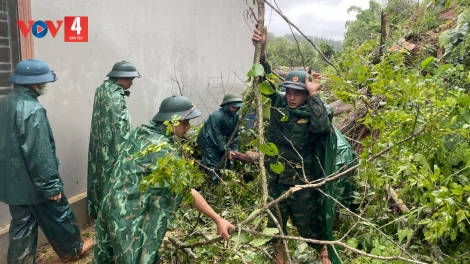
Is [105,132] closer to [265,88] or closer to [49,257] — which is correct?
[49,257]

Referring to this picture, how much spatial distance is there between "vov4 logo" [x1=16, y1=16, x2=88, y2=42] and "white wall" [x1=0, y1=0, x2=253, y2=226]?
0.18ft

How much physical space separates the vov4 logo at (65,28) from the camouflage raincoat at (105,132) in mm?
636

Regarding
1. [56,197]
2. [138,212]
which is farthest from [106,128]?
[138,212]

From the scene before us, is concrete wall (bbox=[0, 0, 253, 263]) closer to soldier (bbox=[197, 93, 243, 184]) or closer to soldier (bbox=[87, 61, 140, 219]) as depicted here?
soldier (bbox=[87, 61, 140, 219])

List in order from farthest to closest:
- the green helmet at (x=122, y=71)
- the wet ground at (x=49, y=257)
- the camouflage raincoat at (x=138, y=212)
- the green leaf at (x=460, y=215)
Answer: the green helmet at (x=122, y=71) → the wet ground at (x=49, y=257) → the camouflage raincoat at (x=138, y=212) → the green leaf at (x=460, y=215)

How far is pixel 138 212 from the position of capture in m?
2.48

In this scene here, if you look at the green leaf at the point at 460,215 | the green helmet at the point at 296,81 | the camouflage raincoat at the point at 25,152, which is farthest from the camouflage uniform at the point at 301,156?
the camouflage raincoat at the point at 25,152

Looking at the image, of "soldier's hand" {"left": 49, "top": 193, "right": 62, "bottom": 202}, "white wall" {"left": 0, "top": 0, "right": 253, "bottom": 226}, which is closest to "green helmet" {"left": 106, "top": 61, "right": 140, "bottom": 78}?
"white wall" {"left": 0, "top": 0, "right": 253, "bottom": 226}

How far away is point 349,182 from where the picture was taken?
417 centimetres

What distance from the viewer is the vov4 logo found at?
3920 millimetres

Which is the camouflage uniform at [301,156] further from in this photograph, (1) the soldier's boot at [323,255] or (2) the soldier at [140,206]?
(2) the soldier at [140,206]

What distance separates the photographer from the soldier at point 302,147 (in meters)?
3.40

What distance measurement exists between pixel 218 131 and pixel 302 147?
1.70 meters

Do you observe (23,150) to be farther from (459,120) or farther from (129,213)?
(459,120)
